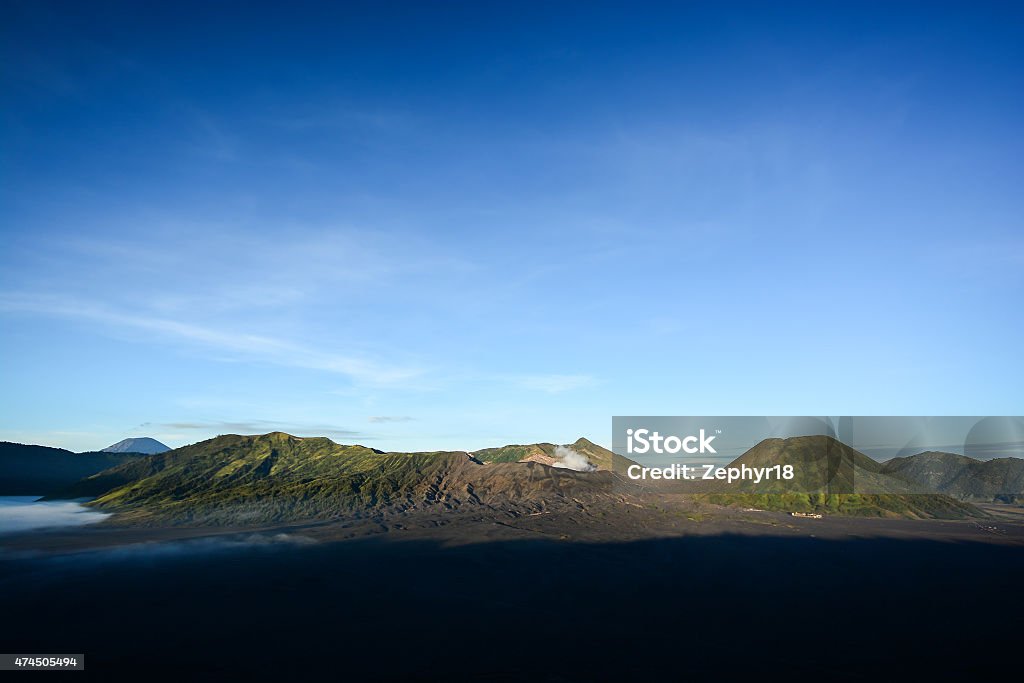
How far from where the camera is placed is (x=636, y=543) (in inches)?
5113

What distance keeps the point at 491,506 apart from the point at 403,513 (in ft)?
97.1

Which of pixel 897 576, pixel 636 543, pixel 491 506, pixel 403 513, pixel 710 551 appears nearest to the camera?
pixel 897 576

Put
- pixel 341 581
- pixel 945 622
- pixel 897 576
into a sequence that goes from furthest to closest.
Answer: pixel 897 576, pixel 341 581, pixel 945 622

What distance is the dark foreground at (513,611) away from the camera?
172ft

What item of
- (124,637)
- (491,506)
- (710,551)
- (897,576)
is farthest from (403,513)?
(897,576)

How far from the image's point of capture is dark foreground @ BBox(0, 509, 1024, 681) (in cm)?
5241

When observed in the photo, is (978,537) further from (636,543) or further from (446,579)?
(446,579)

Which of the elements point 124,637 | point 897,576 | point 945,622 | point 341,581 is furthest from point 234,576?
point 897,576

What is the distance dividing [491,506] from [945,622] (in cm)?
13015

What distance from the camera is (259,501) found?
171625mm

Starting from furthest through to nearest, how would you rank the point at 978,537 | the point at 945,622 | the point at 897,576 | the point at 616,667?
the point at 978,537
the point at 897,576
the point at 945,622
the point at 616,667

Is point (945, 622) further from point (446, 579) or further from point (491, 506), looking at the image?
point (491, 506)

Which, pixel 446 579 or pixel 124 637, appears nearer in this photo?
pixel 124 637

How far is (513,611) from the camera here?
241 ft
